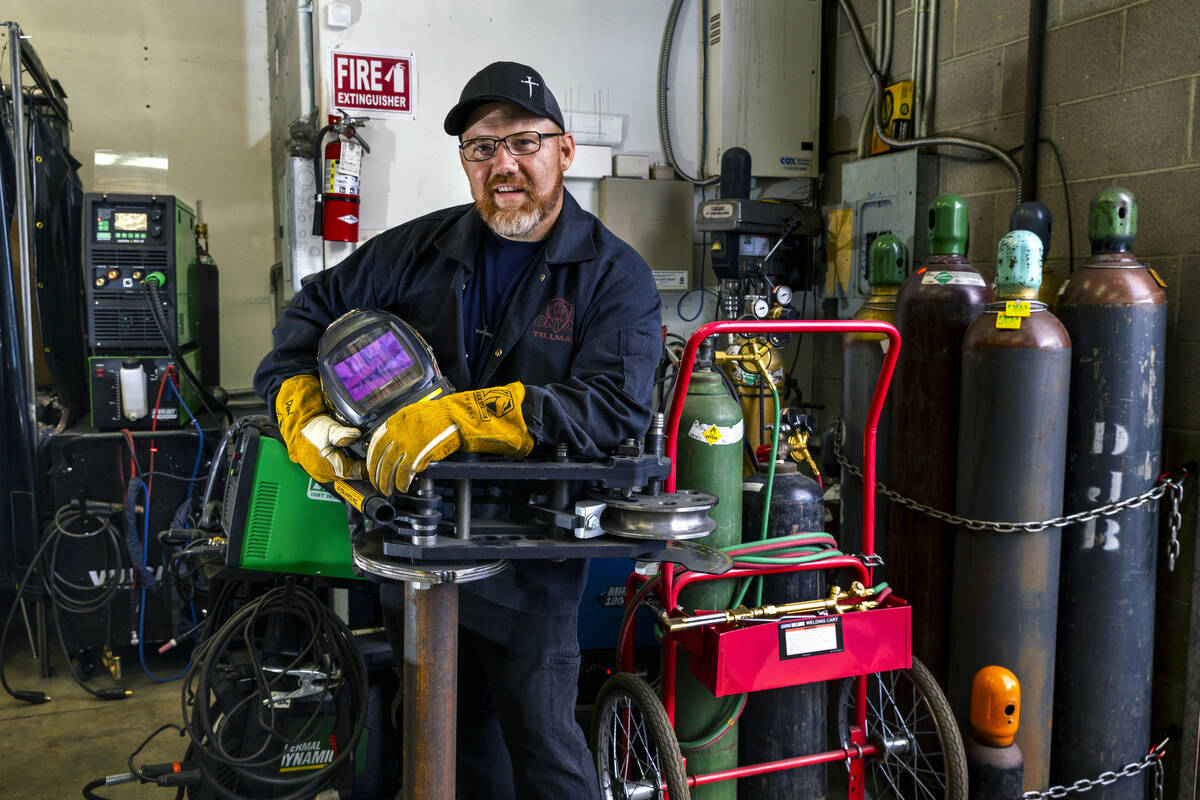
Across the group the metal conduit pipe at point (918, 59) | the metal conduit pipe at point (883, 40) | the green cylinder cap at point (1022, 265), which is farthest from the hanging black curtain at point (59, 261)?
the green cylinder cap at point (1022, 265)

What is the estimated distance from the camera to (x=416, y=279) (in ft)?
5.59

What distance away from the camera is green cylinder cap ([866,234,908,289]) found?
2.59 m

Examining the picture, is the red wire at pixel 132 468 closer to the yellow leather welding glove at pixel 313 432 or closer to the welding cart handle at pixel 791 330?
the yellow leather welding glove at pixel 313 432

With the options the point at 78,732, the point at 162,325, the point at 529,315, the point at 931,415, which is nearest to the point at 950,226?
the point at 931,415

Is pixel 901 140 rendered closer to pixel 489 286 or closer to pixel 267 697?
pixel 489 286

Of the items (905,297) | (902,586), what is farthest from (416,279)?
(902,586)

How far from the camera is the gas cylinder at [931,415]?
7.29 ft

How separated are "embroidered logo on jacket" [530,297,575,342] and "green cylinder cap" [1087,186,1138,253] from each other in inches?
50.6

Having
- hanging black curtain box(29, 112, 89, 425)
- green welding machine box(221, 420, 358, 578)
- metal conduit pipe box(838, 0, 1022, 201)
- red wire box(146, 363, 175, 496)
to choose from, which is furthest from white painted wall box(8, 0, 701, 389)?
green welding machine box(221, 420, 358, 578)

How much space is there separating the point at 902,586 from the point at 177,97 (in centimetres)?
367

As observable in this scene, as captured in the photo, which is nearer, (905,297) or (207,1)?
(905,297)

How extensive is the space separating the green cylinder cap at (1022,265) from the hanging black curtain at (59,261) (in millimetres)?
3038

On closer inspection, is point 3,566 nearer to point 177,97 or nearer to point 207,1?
point 177,97

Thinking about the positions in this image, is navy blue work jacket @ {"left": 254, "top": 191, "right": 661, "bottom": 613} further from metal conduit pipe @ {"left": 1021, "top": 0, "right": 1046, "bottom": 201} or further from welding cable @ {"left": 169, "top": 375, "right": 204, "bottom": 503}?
welding cable @ {"left": 169, "top": 375, "right": 204, "bottom": 503}
